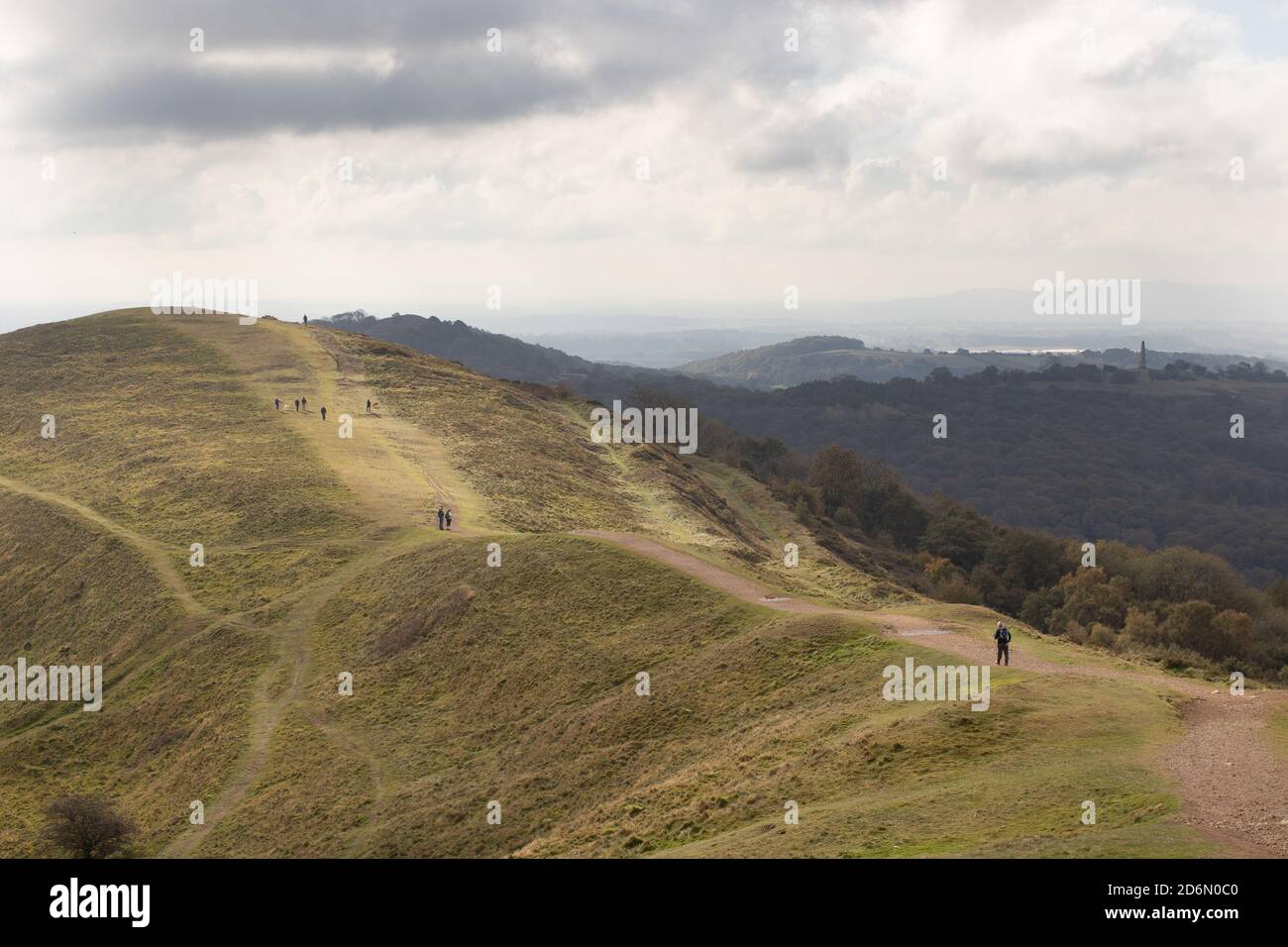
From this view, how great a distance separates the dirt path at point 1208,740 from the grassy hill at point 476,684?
448 mm

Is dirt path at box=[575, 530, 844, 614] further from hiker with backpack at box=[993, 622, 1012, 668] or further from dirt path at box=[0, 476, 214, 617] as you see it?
dirt path at box=[0, 476, 214, 617]

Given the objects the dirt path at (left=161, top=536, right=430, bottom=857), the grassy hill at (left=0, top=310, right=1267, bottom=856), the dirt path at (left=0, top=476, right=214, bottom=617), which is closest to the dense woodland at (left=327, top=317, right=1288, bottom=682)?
the grassy hill at (left=0, top=310, right=1267, bottom=856)

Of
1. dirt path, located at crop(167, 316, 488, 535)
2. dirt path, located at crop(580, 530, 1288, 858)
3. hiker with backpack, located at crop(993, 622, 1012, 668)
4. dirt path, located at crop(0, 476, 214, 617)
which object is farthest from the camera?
dirt path, located at crop(167, 316, 488, 535)

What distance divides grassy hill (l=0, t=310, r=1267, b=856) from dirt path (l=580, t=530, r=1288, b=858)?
1.47 ft

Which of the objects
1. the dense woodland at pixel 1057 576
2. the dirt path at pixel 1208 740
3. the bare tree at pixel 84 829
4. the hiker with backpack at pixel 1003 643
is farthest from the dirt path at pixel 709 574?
the bare tree at pixel 84 829

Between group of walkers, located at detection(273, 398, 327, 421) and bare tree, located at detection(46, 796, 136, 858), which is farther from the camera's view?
group of walkers, located at detection(273, 398, 327, 421)

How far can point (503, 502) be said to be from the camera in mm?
55844

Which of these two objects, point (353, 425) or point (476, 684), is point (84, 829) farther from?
point (353, 425)

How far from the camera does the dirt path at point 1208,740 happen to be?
55.7 feet

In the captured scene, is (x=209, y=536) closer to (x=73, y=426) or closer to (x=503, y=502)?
(x=503, y=502)

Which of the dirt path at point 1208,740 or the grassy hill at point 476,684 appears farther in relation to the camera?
the grassy hill at point 476,684

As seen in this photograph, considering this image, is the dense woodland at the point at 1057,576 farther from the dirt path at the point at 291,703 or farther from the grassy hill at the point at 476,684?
the dirt path at the point at 291,703

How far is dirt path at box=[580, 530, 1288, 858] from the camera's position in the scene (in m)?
17.0
